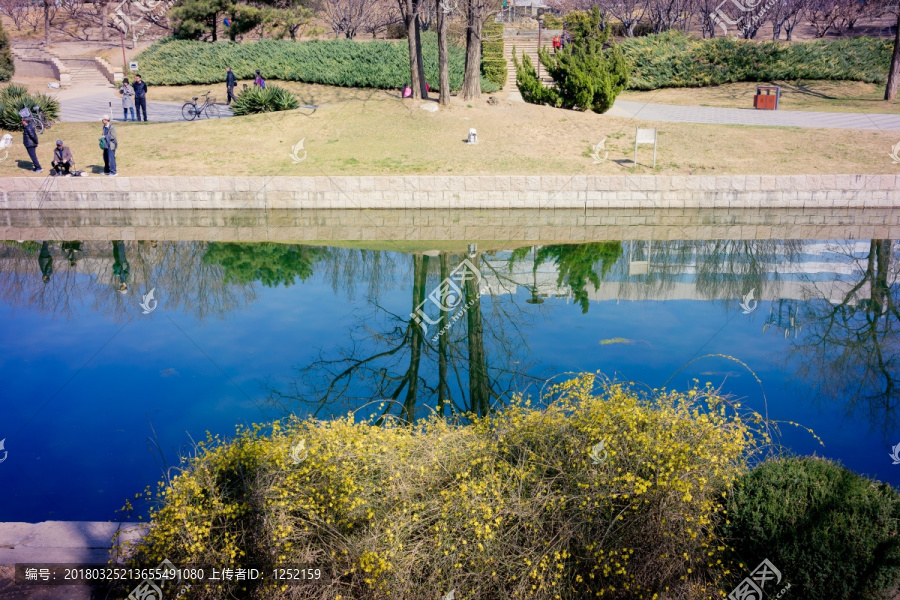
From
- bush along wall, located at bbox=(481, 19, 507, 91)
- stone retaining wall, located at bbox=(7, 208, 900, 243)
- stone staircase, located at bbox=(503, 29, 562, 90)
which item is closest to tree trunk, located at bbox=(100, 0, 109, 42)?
stone staircase, located at bbox=(503, 29, 562, 90)

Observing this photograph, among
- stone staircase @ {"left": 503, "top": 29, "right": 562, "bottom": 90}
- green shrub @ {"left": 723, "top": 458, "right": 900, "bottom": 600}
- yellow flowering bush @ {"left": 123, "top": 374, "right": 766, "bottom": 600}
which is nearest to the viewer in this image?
green shrub @ {"left": 723, "top": 458, "right": 900, "bottom": 600}

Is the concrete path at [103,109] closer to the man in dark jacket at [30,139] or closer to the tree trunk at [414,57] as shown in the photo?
the man in dark jacket at [30,139]

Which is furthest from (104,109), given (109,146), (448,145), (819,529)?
(819,529)

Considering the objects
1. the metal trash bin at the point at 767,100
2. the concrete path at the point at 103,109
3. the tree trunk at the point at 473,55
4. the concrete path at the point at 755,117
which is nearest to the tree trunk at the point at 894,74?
the concrete path at the point at 755,117

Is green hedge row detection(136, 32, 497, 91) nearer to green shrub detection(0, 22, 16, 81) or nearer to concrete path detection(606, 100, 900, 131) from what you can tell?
green shrub detection(0, 22, 16, 81)

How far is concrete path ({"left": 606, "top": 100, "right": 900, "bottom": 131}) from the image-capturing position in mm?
24411

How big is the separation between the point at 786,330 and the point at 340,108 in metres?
16.5

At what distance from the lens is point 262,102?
23.6 m

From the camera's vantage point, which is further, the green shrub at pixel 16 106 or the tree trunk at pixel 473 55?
the tree trunk at pixel 473 55

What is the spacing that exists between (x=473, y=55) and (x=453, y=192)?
23.5ft

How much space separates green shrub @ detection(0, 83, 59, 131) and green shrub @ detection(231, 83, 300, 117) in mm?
5437

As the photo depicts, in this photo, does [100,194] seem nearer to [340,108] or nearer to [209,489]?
[340,108]

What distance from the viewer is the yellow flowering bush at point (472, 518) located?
15.4 ft

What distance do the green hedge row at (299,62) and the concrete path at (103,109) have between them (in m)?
3.19
